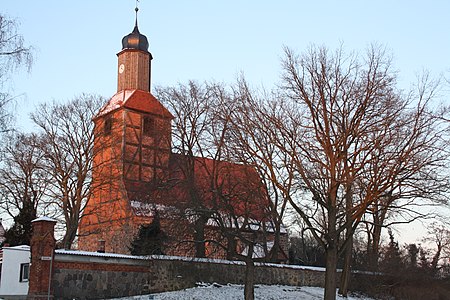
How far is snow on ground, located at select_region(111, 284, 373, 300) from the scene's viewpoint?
23.2m

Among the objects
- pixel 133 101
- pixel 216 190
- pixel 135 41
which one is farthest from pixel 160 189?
pixel 135 41

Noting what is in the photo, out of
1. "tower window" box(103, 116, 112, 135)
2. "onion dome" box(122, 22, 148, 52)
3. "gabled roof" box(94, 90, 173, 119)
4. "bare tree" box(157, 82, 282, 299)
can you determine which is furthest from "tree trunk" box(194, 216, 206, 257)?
"onion dome" box(122, 22, 148, 52)

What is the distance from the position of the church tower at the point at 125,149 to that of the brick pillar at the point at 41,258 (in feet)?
23.2

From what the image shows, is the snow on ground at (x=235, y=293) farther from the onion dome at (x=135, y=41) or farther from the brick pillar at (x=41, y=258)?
the onion dome at (x=135, y=41)

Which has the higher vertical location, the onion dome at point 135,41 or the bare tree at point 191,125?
the onion dome at point 135,41

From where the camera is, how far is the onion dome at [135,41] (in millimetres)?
46656

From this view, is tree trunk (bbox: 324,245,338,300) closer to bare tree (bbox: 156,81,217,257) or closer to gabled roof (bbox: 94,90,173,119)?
bare tree (bbox: 156,81,217,257)

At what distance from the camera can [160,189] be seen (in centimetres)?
2581

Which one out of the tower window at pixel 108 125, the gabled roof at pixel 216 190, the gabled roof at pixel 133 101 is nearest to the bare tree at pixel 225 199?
the gabled roof at pixel 216 190

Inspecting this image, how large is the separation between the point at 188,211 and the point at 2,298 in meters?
7.63

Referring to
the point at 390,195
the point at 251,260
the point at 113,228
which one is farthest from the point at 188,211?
the point at 113,228

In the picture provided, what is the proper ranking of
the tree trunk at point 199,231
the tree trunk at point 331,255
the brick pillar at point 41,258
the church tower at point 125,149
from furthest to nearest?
the church tower at point 125,149 < the tree trunk at point 199,231 < the tree trunk at point 331,255 < the brick pillar at point 41,258

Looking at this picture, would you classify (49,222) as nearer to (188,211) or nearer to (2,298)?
(2,298)

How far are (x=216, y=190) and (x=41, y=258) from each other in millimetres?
7131
